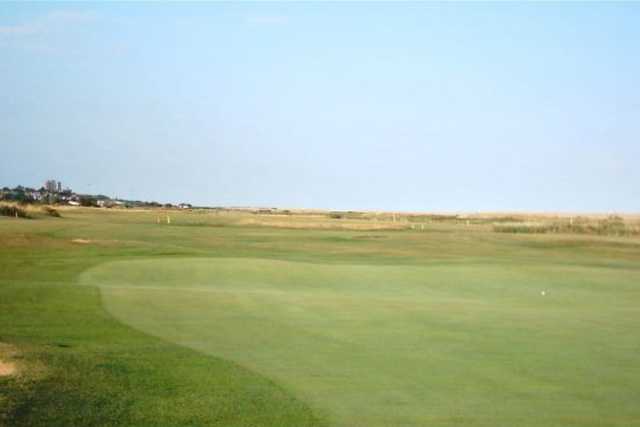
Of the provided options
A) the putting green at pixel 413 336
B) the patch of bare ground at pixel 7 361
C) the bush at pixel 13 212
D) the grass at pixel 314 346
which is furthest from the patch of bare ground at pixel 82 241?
the bush at pixel 13 212

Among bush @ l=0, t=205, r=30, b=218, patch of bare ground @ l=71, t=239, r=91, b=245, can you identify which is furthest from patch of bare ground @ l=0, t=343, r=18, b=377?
bush @ l=0, t=205, r=30, b=218

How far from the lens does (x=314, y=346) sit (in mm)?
13852

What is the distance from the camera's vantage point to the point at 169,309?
1861 cm

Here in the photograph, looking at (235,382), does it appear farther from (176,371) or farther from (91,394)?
(91,394)

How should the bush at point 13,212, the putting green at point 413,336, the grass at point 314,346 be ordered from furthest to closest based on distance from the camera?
1. the bush at point 13,212
2. the putting green at point 413,336
3. the grass at point 314,346

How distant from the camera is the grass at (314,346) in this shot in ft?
31.8

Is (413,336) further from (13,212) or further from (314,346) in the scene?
(13,212)

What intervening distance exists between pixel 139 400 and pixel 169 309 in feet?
29.2

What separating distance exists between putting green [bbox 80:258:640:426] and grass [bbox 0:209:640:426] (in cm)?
4

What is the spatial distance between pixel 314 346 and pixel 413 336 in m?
2.23

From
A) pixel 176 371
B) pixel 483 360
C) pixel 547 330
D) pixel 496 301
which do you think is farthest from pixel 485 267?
pixel 176 371

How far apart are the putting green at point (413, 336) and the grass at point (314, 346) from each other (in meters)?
0.04

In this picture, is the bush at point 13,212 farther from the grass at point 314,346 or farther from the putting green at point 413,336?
the putting green at point 413,336

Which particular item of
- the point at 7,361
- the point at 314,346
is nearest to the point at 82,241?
the point at 314,346
